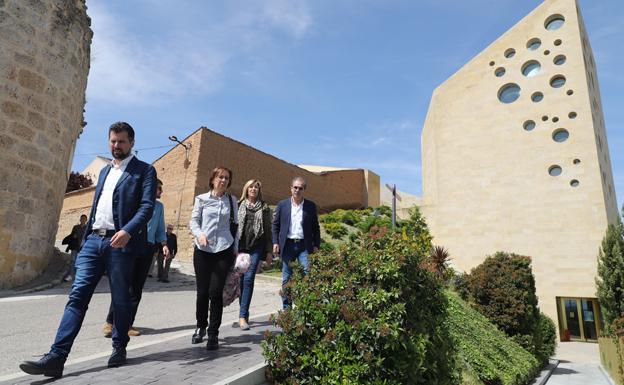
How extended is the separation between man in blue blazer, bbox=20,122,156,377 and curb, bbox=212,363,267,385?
40.9 inches

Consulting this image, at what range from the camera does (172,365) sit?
346 cm

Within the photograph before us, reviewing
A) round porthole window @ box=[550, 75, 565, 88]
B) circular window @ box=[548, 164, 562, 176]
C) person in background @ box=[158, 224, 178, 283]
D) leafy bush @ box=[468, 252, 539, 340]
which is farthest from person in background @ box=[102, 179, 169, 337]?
round porthole window @ box=[550, 75, 565, 88]

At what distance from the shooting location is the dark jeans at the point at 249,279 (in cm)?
530

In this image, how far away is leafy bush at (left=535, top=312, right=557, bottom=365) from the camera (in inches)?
477

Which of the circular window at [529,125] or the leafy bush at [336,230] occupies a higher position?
the circular window at [529,125]

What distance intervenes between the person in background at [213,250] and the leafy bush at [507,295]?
9520 millimetres

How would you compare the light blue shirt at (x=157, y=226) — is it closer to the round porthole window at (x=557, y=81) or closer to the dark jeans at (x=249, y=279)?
the dark jeans at (x=249, y=279)

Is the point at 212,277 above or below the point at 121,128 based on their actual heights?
below

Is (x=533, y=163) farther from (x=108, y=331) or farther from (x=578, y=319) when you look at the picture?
(x=108, y=331)

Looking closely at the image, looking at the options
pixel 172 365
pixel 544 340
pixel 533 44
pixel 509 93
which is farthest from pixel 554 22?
pixel 172 365

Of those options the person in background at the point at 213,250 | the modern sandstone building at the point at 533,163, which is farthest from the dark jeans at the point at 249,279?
the modern sandstone building at the point at 533,163

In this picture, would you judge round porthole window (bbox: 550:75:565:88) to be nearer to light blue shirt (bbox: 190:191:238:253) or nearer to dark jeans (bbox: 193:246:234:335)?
light blue shirt (bbox: 190:191:238:253)

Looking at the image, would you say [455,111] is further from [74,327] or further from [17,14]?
[74,327]

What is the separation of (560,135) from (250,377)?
26.1 m
